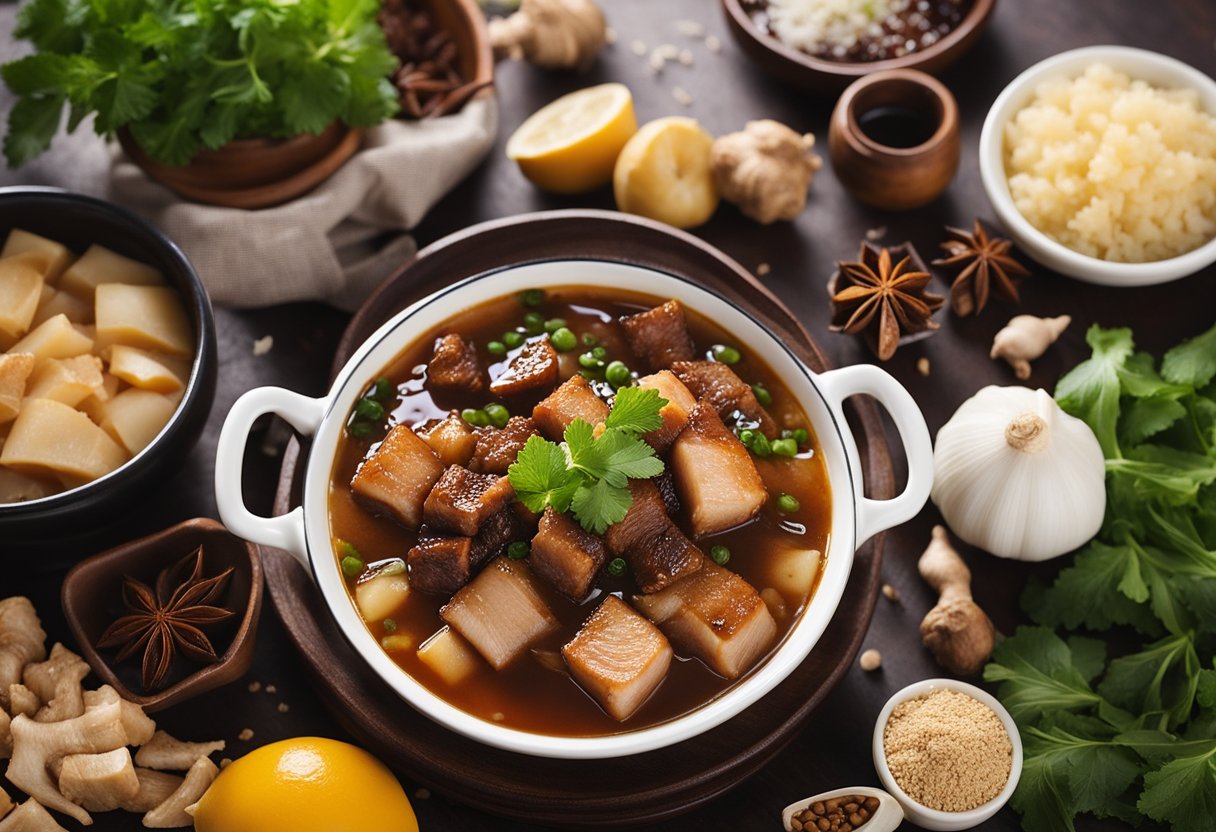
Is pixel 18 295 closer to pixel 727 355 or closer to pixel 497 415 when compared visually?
pixel 497 415

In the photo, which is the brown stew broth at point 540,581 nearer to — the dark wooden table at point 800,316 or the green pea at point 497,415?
the green pea at point 497,415

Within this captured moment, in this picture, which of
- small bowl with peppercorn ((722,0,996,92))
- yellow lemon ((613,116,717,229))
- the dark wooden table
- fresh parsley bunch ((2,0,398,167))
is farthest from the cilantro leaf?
small bowl with peppercorn ((722,0,996,92))

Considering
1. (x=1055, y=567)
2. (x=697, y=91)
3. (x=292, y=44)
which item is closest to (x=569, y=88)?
(x=697, y=91)

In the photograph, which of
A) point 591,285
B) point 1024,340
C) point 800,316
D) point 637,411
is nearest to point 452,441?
point 637,411

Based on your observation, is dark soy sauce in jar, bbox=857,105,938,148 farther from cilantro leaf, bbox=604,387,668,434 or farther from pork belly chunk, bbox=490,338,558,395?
cilantro leaf, bbox=604,387,668,434

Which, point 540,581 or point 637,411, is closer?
point 637,411

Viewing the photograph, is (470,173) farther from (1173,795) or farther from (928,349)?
(1173,795)
